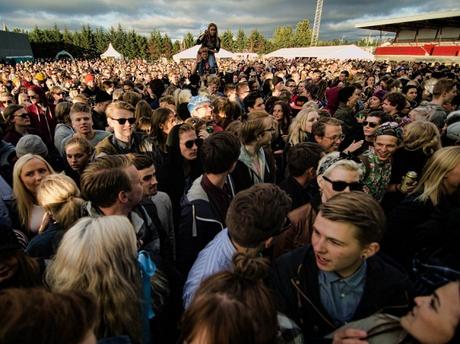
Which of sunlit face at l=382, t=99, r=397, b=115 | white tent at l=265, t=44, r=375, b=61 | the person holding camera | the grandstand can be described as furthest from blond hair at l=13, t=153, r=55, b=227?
the grandstand

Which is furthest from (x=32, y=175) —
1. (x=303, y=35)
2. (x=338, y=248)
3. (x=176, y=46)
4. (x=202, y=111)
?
(x=303, y=35)

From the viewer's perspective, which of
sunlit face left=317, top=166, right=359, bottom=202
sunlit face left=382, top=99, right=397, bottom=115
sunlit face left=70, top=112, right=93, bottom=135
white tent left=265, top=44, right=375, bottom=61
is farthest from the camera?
white tent left=265, top=44, right=375, bottom=61

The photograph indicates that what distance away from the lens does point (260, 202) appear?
1.92 metres

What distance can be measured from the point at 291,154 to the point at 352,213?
1.48m

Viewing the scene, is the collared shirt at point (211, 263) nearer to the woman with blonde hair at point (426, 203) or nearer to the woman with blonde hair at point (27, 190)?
the woman with blonde hair at point (426, 203)

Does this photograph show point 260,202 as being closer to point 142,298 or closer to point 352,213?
point 352,213

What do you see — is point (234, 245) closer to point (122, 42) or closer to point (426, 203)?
point (426, 203)

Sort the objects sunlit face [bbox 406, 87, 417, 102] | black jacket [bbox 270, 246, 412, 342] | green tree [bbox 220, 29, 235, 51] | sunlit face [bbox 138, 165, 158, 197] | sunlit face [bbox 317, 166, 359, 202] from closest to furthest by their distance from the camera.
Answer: black jacket [bbox 270, 246, 412, 342] → sunlit face [bbox 317, 166, 359, 202] → sunlit face [bbox 138, 165, 158, 197] → sunlit face [bbox 406, 87, 417, 102] → green tree [bbox 220, 29, 235, 51]

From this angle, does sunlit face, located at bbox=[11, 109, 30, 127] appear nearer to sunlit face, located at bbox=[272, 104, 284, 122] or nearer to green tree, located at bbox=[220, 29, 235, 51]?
sunlit face, located at bbox=[272, 104, 284, 122]

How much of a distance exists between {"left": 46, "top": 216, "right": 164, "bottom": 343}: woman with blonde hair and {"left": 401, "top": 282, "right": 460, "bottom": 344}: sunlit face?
4.48ft

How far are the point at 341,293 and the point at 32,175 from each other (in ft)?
10.1

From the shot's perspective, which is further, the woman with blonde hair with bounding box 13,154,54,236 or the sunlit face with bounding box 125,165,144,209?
the woman with blonde hair with bounding box 13,154,54,236

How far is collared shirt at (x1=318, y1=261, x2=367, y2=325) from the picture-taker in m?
1.79

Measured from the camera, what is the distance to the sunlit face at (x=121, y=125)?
4.09 meters
